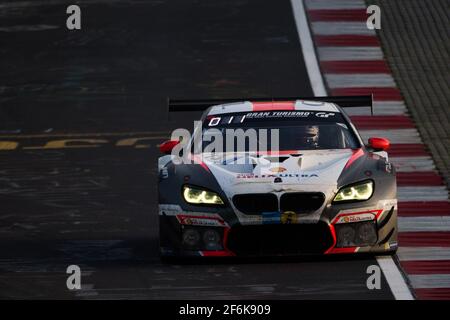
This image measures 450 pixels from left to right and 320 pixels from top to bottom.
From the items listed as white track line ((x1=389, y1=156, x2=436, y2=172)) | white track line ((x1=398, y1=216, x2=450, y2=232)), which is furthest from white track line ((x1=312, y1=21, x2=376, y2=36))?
white track line ((x1=398, y1=216, x2=450, y2=232))

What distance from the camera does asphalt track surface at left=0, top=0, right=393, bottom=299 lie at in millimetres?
11961

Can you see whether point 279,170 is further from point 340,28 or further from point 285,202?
point 340,28

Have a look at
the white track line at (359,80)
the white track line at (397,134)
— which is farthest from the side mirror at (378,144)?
the white track line at (359,80)

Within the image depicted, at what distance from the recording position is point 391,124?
64.4 feet

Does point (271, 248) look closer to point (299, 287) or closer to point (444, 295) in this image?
point (299, 287)

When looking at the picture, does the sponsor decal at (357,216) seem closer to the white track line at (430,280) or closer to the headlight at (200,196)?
the white track line at (430,280)

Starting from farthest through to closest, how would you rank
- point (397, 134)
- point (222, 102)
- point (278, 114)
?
1. point (397, 134)
2. point (222, 102)
3. point (278, 114)

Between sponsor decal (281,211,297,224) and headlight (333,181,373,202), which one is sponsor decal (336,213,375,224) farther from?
sponsor decal (281,211,297,224)

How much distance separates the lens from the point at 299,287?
11500 mm

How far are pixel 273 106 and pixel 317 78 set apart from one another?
7.22 m

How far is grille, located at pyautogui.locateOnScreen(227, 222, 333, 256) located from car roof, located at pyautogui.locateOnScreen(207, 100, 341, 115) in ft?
6.77

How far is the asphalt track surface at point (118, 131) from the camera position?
39.2 feet

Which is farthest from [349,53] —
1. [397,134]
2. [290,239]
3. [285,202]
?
[290,239]

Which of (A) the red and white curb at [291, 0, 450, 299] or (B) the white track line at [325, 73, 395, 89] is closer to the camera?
(A) the red and white curb at [291, 0, 450, 299]
